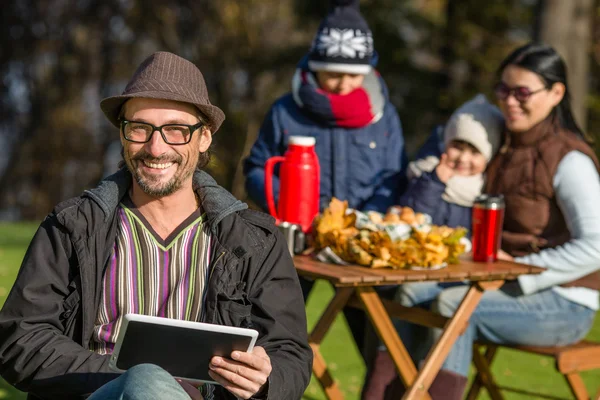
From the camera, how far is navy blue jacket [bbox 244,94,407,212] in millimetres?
4395

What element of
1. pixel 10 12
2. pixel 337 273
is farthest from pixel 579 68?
pixel 10 12

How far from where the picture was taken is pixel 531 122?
4.02 m

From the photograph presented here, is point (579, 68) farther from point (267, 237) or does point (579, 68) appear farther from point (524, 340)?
point (267, 237)

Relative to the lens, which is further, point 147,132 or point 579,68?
point 579,68

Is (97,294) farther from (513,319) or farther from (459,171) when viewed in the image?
(459,171)

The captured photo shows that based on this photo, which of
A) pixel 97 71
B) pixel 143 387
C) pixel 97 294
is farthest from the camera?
pixel 97 71

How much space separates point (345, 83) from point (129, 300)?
1.97m

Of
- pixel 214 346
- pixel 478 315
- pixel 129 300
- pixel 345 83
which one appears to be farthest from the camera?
pixel 345 83

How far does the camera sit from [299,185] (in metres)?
3.77

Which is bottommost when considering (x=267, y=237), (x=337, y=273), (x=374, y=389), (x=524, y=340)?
(x=374, y=389)

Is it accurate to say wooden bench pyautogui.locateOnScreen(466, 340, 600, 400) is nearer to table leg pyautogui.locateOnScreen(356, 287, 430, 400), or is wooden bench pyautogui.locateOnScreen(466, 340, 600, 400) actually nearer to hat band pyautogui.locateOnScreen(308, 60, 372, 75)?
table leg pyautogui.locateOnScreen(356, 287, 430, 400)

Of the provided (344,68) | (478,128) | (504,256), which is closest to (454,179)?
(478,128)

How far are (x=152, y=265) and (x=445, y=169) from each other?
1.75 m

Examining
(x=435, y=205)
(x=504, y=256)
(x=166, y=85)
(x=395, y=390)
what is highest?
(x=166, y=85)
